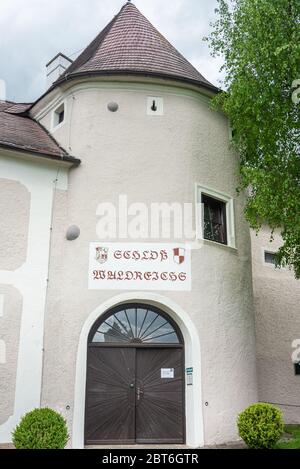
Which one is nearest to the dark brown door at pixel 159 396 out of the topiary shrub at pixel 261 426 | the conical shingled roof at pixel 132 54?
the topiary shrub at pixel 261 426

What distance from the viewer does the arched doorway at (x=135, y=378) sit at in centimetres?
1186

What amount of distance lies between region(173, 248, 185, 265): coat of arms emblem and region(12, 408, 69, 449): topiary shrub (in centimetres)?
454

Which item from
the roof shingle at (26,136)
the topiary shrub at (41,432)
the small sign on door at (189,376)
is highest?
the roof shingle at (26,136)

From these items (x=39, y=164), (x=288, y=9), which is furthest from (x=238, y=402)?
(x=288, y=9)

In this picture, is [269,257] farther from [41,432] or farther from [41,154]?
[41,432]

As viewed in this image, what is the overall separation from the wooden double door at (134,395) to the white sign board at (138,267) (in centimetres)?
148

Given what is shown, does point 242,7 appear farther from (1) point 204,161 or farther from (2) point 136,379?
(2) point 136,379

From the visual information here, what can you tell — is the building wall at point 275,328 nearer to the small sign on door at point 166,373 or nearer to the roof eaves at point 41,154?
the small sign on door at point 166,373

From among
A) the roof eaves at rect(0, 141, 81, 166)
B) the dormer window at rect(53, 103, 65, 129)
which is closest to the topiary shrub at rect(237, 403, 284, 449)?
the roof eaves at rect(0, 141, 81, 166)

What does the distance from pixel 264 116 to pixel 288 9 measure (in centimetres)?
234

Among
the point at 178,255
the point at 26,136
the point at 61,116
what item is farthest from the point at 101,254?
the point at 61,116

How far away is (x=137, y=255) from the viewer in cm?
1270

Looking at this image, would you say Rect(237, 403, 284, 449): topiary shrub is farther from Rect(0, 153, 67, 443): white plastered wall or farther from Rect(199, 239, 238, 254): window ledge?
Rect(0, 153, 67, 443): white plastered wall

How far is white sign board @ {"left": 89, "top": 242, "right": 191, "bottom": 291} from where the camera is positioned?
41.0 ft
